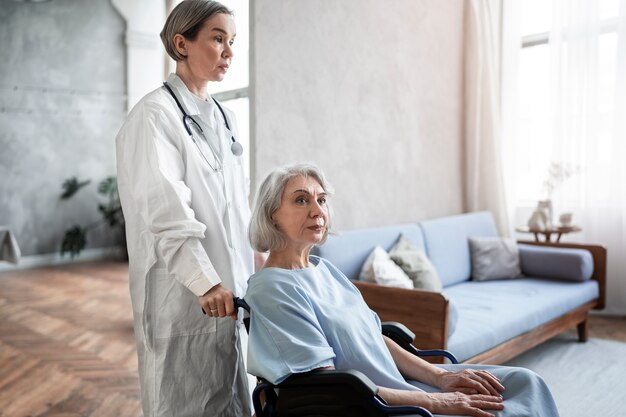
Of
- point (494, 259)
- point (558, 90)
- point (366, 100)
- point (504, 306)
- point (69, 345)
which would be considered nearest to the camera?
point (504, 306)

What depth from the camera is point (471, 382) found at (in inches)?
67.9

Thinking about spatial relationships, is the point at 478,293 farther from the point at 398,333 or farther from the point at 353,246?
the point at 398,333

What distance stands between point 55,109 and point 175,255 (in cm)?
668

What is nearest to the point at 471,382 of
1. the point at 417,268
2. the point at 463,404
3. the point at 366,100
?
the point at 463,404

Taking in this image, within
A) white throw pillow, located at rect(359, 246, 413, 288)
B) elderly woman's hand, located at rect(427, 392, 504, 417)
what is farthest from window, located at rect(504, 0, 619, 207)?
elderly woman's hand, located at rect(427, 392, 504, 417)

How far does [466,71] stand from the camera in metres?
4.92

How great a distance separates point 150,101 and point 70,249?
633 centimetres

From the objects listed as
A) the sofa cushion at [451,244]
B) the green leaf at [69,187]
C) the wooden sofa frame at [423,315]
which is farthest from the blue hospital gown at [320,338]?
the green leaf at [69,187]

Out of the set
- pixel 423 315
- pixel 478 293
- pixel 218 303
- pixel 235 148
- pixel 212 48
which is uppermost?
pixel 212 48

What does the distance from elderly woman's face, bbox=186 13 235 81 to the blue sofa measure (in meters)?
0.87

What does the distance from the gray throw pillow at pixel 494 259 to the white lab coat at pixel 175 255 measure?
9.28 ft

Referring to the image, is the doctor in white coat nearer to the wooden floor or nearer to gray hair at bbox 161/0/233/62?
gray hair at bbox 161/0/233/62

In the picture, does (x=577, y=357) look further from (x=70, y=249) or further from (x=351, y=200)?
(x=70, y=249)

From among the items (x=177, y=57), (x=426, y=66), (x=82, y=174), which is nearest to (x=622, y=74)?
(x=426, y=66)
